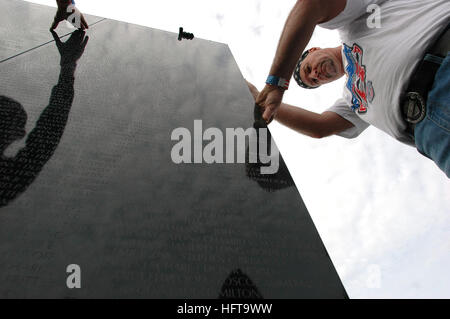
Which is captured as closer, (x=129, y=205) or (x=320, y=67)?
(x=129, y=205)

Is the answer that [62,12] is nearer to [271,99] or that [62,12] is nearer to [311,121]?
[271,99]

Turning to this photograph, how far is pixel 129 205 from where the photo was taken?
0.59 meters

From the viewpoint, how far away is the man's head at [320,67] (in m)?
1.33

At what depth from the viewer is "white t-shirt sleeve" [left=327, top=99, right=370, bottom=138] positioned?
46.4 inches

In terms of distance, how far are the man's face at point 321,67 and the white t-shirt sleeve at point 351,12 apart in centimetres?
51

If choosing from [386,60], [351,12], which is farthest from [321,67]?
[386,60]

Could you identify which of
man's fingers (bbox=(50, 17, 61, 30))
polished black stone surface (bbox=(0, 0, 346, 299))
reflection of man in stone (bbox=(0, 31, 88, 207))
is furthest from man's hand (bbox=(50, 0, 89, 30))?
reflection of man in stone (bbox=(0, 31, 88, 207))

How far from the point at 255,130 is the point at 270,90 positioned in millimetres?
133

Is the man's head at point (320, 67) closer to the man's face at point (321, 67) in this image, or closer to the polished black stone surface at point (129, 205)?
the man's face at point (321, 67)

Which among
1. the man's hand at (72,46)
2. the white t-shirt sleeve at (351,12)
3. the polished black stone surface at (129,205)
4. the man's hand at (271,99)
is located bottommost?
the polished black stone surface at (129,205)

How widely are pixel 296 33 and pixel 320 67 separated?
0.61 m

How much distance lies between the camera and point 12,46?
1015 mm

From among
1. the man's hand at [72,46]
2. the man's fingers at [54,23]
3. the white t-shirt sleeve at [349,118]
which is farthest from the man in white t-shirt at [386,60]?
the man's fingers at [54,23]

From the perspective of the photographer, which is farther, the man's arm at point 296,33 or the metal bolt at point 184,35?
the metal bolt at point 184,35
